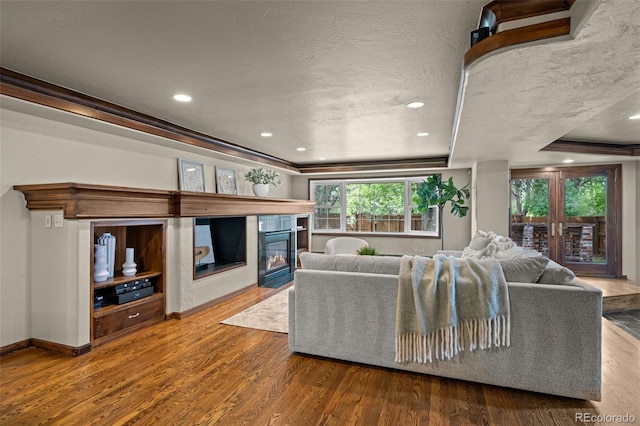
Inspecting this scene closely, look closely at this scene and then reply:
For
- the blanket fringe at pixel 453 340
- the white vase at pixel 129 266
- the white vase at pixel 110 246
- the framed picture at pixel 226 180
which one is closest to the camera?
the blanket fringe at pixel 453 340

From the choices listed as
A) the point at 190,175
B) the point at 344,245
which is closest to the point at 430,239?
the point at 344,245

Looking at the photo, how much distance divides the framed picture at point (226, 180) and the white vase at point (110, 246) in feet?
6.06

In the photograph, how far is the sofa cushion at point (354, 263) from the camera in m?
2.57

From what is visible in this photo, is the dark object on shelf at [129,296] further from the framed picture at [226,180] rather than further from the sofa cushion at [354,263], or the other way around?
the framed picture at [226,180]

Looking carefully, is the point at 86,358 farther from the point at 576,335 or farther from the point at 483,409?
the point at 576,335

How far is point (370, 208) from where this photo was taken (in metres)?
7.31

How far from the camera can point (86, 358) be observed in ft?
8.96

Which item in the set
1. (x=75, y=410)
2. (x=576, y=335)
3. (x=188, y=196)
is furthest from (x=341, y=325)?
(x=188, y=196)

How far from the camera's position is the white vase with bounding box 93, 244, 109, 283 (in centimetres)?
317

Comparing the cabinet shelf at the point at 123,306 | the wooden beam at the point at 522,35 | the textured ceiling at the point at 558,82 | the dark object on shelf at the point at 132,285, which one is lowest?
the cabinet shelf at the point at 123,306

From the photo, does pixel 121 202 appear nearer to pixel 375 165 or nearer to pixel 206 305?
pixel 206 305

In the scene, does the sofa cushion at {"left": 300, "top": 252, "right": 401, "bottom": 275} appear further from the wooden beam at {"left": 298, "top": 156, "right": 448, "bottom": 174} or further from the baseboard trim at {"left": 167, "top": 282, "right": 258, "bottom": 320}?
the wooden beam at {"left": 298, "top": 156, "right": 448, "bottom": 174}

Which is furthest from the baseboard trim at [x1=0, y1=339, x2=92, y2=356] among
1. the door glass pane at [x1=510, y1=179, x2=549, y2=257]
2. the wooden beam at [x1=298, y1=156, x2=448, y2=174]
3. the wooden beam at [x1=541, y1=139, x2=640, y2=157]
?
the door glass pane at [x1=510, y1=179, x2=549, y2=257]

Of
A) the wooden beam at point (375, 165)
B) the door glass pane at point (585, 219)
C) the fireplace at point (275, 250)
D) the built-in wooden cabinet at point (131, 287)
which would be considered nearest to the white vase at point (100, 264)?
the built-in wooden cabinet at point (131, 287)
